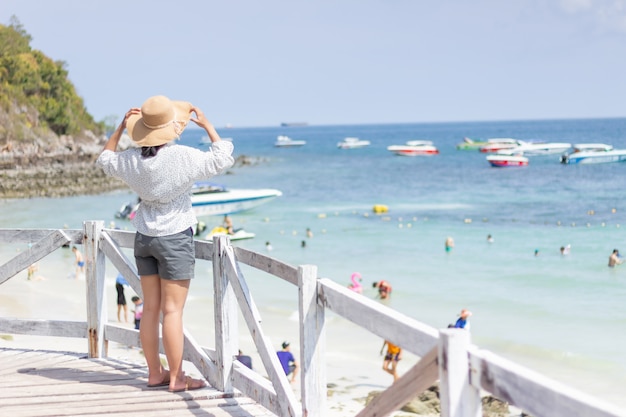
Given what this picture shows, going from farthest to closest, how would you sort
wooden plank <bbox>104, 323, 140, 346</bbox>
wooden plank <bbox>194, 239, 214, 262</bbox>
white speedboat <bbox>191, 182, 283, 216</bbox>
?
1. white speedboat <bbox>191, 182, 283, 216</bbox>
2. wooden plank <bbox>104, 323, 140, 346</bbox>
3. wooden plank <bbox>194, 239, 214, 262</bbox>

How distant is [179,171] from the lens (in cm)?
568

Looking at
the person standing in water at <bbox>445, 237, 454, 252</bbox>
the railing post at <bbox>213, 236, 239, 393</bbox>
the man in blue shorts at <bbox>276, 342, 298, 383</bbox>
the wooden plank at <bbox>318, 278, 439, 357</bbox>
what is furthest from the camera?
the person standing in water at <bbox>445, 237, 454, 252</bbox>

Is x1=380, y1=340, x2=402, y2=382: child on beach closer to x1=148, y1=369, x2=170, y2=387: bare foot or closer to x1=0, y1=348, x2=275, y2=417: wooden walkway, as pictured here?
x1=0, y1=348, x2=275, y2=417: wooden walkway

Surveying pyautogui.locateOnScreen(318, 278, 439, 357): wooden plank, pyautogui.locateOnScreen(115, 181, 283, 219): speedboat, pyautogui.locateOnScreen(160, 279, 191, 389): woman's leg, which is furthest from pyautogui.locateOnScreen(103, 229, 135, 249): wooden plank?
pyautogui.locateOnScreen(115, 181, 283, 219): speedboat

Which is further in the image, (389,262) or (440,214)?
(440,214)

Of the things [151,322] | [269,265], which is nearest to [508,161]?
[151,322]

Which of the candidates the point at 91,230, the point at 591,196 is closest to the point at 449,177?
Result: the point at 591,196

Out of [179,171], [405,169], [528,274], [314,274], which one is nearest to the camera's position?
[314,274]

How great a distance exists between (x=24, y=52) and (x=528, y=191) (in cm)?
4616

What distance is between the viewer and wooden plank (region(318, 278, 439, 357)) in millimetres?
3742

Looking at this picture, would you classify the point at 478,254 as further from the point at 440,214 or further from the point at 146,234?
the point at 146,234

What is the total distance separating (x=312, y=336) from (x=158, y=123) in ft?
5.65

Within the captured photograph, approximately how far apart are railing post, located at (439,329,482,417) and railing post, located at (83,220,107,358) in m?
4.23

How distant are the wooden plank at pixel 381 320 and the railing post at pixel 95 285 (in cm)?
281
